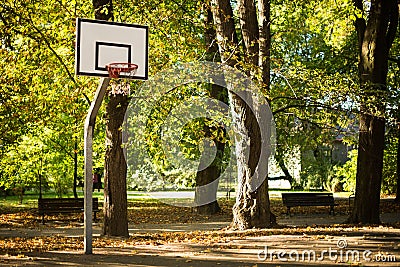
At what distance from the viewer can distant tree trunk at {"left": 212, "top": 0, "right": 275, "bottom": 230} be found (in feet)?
52.3

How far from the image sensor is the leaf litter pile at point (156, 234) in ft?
44.6

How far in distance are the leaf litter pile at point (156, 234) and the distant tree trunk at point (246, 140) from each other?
0.49 meters

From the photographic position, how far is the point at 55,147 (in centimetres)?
2858

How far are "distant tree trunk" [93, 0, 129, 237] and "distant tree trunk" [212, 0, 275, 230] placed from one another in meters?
2.90

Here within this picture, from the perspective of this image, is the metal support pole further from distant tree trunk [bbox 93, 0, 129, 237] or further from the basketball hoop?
distant tree trunk [bbox 93, 0, 129, 237]

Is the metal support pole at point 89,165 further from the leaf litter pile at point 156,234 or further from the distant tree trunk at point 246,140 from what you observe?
the distant tree trunk at point 246,140

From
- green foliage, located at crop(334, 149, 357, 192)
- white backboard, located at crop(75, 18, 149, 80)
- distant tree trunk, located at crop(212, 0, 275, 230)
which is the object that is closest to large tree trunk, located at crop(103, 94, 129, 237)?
white backboard, located at crop(75, 18, 149, 80)

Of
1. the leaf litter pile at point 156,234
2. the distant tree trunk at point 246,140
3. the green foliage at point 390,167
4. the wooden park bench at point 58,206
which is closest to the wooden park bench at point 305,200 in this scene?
the leaf litter pile at point 156,234

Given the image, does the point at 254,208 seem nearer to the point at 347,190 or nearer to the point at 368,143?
the point at 368,143

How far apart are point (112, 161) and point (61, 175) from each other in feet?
52.0

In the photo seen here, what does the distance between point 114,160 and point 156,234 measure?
10.1 ft

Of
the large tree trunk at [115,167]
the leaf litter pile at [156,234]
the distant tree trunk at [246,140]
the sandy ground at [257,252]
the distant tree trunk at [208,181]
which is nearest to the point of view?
the sandy ground at [257,252]

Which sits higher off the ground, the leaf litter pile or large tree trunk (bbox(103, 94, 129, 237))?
large tree trunk (bbox(103, 94, 129, 237))

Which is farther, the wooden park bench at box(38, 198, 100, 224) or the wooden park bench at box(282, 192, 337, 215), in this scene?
the wooden park bench at box(282, 192, 337, 215)
